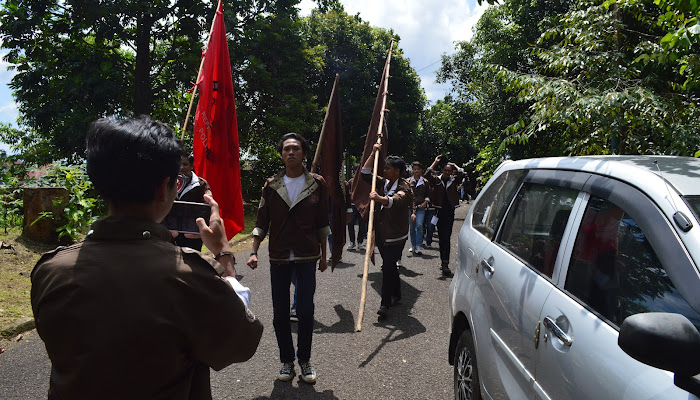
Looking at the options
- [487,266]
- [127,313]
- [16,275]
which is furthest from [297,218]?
[16,275]

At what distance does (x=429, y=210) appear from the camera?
10.5 m

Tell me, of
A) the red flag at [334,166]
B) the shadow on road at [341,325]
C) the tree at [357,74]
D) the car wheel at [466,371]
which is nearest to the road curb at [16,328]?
the shadow on road at [341,325]

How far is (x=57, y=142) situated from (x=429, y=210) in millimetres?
10916

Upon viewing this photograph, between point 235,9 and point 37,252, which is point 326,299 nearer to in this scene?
point 37,252

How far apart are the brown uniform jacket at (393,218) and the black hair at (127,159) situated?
15.2ft

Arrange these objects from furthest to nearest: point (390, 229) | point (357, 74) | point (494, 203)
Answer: point (357, 74)
point (390, 229)
point (494, 203)

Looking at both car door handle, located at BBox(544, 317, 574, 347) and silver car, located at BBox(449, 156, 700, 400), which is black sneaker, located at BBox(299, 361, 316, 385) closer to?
silver car, located at BBox(449, 156, 700, 400)

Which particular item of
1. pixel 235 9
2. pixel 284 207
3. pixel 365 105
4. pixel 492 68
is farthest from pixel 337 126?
pixel 365 105

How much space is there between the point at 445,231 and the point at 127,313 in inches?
297

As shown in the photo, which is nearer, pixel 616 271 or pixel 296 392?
pixel 616 271

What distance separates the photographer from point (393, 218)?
6.09 m

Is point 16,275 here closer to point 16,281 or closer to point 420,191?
point 16,281

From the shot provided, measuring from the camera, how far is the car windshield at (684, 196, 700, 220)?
1696mm

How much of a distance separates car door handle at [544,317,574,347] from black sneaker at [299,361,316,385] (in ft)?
8.09
